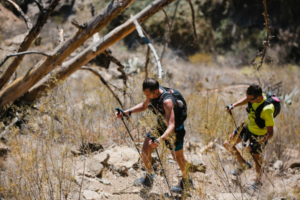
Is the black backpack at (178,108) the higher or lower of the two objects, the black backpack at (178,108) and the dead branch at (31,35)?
the lower

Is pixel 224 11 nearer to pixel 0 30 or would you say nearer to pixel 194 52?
pixel 194 52

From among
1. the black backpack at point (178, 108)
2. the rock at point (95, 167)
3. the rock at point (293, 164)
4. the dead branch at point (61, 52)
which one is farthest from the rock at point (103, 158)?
the rock at point (293, 164)

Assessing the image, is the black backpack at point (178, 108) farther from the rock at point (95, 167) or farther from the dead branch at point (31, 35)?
the dead branch at point (31, 35)

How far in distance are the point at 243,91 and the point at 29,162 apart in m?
8.07

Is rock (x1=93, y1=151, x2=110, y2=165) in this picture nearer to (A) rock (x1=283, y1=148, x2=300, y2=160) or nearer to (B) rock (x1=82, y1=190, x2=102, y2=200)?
(B) rock (x1=82, y1=190, x2=102, y2=200)

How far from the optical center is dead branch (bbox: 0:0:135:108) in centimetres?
362

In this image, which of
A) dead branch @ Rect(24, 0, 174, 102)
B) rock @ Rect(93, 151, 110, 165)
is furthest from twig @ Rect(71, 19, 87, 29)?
rock @ Rect(93, 151, 110, 165)

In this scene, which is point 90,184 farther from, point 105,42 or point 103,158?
point 105,42

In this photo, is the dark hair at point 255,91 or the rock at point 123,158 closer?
the dark hair at point 255,91

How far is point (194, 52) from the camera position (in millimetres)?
13094

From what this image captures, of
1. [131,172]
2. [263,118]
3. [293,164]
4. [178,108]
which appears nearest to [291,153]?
[293,164]

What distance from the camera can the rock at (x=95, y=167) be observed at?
11.1 feet

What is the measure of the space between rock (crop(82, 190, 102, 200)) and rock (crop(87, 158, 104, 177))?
0.42m

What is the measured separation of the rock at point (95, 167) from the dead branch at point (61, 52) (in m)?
1.75
